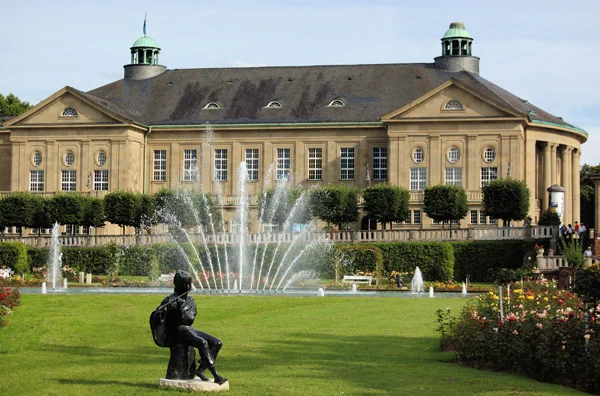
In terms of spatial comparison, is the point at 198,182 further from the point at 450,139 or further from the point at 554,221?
the point at 554,221

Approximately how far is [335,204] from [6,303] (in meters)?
30.3

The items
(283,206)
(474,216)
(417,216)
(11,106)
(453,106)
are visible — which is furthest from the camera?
(11,106)

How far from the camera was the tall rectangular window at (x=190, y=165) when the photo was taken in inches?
→ 2655

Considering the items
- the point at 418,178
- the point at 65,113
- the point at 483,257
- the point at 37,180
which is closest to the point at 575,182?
the point at 418,178

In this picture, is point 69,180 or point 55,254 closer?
point 55,254

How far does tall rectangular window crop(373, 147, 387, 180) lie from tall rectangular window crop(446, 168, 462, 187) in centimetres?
398

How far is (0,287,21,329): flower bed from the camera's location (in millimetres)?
24716

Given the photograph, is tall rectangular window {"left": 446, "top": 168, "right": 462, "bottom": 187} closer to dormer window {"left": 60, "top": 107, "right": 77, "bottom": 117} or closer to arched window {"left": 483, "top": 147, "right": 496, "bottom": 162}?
arched window {"left": 483, "top": 147, "right": 496, "bottom": 162}

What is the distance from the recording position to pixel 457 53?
68938 mm

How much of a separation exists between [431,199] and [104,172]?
20888 millimetres

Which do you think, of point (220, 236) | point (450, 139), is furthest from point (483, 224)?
point (220, 236)

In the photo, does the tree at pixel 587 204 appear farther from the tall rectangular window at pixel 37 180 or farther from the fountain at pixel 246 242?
the tall rectangular window at pixel 37 180

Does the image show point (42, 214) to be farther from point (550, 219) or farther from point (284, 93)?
point (550, 219)

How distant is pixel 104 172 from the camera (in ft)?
217
